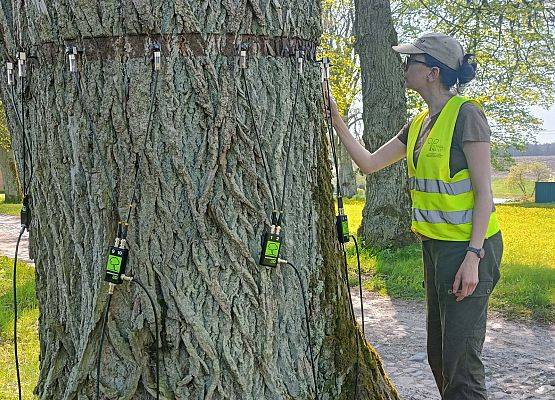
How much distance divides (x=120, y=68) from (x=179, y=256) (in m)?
0.71

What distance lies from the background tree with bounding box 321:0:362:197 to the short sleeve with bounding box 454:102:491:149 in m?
16.1

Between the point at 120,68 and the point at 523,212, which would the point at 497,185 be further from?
the point at 120,68

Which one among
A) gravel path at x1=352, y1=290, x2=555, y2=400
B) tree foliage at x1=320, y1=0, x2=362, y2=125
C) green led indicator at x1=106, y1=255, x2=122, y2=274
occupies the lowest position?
gravel path at x1=352, y1=290, x2=555, y2=400

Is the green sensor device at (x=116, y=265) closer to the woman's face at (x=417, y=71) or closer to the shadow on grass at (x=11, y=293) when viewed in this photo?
the woman's face at (x=417, y=71)

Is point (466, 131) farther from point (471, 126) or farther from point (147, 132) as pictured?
point (147, 132)

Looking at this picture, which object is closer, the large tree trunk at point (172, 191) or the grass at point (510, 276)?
the large tree trunk at point (172, 191)

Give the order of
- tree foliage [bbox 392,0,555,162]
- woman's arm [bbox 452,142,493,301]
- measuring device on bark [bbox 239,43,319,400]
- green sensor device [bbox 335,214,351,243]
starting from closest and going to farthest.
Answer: measuring device on bark [bbox 239,43,319,400], green sensor device [bbox 335,214,351,243], woman's arm [bbox 452,142,493,301], tree foliage [bbox 392,0,555,162]

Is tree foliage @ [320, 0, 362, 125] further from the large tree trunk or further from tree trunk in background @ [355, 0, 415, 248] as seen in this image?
the large tree trunk

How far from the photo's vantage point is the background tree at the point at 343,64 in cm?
2305

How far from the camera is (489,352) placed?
19.2 feet

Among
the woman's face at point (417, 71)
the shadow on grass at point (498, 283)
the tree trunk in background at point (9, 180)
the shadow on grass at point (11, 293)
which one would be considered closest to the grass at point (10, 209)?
the tree trunk in background at point (9, 180)

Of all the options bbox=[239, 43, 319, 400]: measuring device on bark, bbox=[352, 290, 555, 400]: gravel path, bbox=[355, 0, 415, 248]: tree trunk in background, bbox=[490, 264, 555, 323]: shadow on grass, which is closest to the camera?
bbox=[239, 43, 319, 400]: measuring device on bark

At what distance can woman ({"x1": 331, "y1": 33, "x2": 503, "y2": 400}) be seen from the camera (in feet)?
10.9

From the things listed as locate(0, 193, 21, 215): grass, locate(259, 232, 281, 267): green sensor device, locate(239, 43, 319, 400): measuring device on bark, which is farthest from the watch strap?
locate(0, 193, 21, 215): grass
